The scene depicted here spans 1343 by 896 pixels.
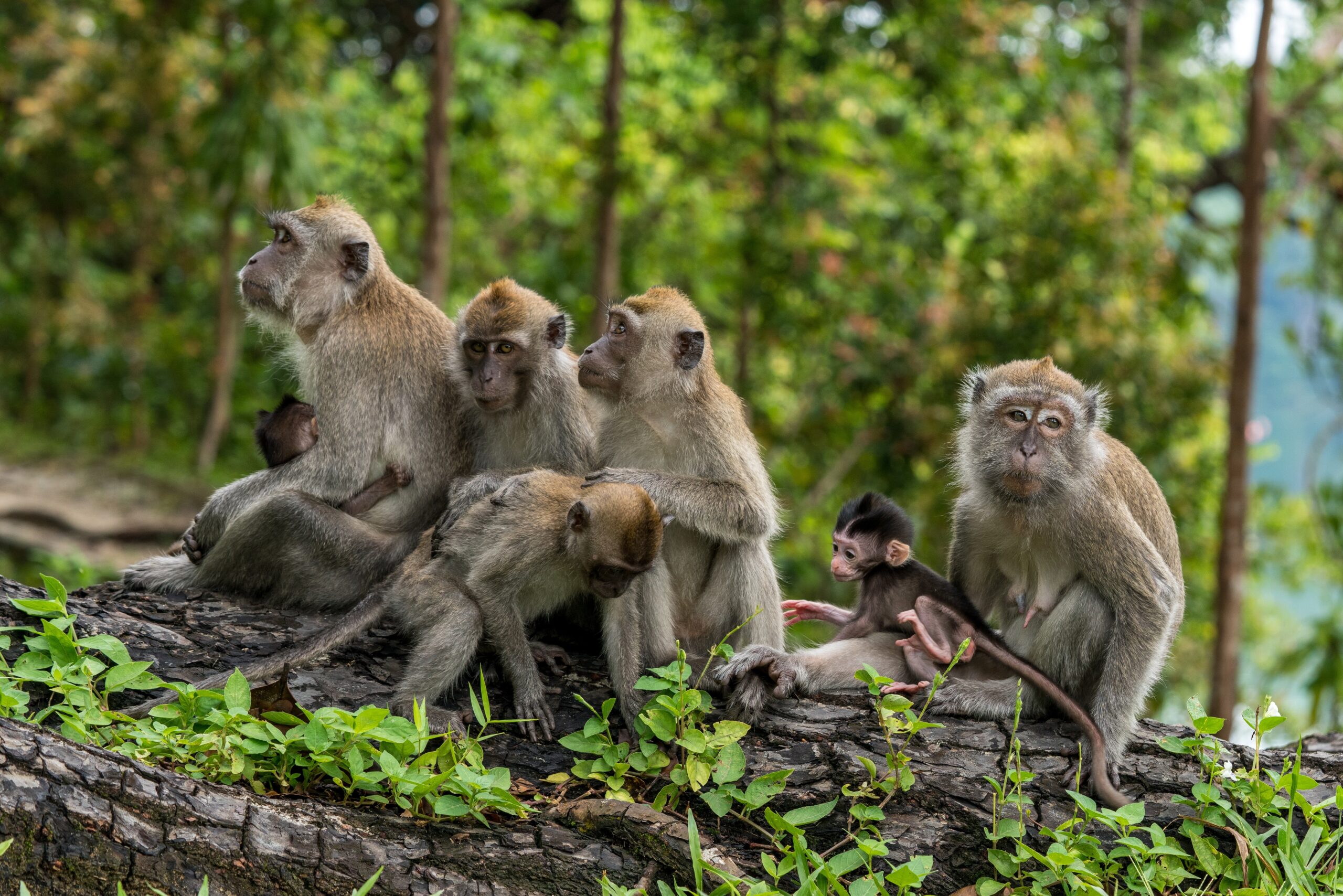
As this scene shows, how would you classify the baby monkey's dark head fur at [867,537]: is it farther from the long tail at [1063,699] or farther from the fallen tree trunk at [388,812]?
the fallen tree trunk at [388,812]

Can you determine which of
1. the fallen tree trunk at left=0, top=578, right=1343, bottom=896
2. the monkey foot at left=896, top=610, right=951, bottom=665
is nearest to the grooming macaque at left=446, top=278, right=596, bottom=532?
the fallen tree trunk at left=0, top=578, right=1343, bottom=896

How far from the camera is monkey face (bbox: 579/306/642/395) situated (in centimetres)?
501

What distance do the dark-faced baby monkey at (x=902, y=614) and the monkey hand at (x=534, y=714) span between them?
70cm

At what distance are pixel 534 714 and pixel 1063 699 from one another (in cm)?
195

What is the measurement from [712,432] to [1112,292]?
7686mm

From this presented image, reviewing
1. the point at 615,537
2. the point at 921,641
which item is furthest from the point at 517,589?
the point at 921,641

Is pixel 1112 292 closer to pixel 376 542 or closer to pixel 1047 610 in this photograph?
pixel 1047 610

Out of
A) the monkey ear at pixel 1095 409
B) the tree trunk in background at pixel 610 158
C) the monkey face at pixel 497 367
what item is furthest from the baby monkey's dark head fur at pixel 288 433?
the tree trunk in background at pixel 610 158

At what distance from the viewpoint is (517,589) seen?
14.9ft

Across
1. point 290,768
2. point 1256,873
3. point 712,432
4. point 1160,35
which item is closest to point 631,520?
point 712,432

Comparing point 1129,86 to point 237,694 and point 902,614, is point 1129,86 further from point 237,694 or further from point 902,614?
point 237,694

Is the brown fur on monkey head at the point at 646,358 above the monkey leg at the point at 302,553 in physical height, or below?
above

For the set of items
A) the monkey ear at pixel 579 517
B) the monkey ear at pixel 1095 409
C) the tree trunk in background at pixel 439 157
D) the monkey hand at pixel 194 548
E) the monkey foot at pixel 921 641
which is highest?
the tree trunk in background at pixel 439 157

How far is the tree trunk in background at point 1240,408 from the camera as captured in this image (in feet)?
32.5
